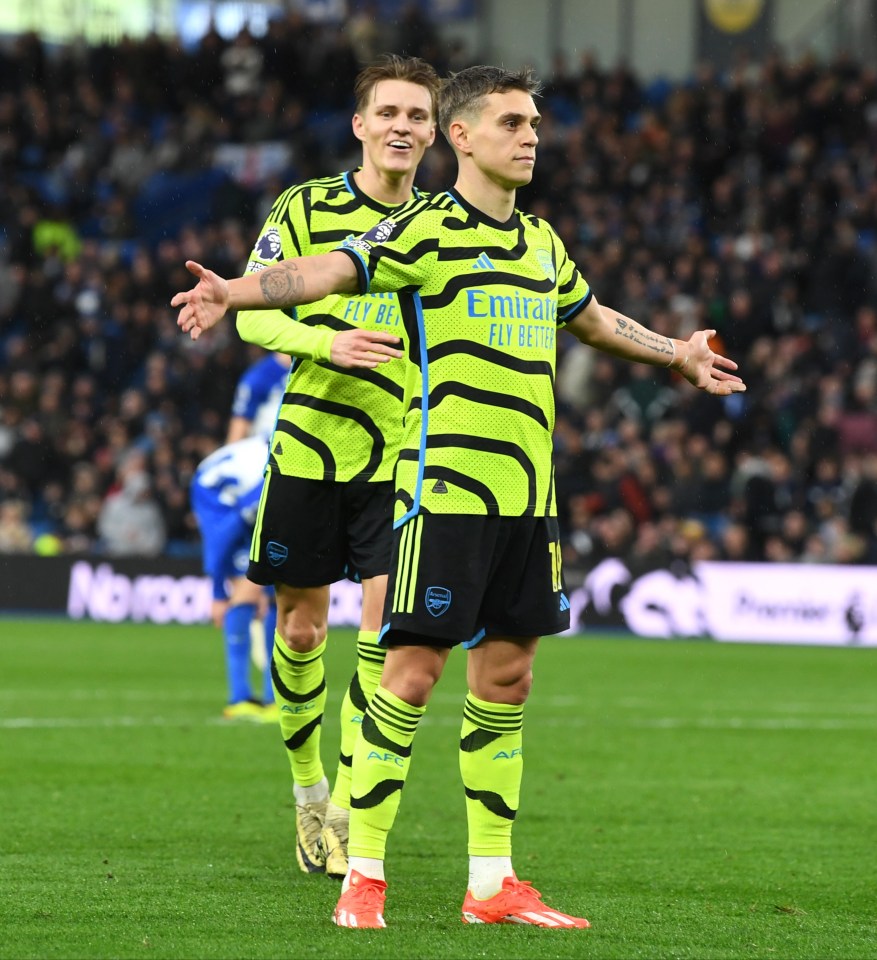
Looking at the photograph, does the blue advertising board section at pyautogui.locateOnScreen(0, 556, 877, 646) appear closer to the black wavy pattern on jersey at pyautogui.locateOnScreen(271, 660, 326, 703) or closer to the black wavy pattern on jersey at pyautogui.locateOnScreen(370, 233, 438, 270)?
the black wavy pattern on jersey at pyautogui.locateOnScreen(271, 660, 326, 703)

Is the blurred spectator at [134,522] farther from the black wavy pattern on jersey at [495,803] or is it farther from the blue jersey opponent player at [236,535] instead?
the black wavy pattern on jersey at [495,803]

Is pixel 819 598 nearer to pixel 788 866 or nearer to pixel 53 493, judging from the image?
pixel 53 493

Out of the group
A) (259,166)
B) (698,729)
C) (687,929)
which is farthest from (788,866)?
(259,166)

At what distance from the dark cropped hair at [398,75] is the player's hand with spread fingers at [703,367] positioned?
1.24 m

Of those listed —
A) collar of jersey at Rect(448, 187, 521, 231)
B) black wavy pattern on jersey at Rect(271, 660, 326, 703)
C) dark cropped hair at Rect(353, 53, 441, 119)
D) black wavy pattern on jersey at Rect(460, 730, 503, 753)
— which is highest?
dark cropped hair at Rect(353, 53, 441, 119)

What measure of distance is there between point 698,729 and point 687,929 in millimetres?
5818

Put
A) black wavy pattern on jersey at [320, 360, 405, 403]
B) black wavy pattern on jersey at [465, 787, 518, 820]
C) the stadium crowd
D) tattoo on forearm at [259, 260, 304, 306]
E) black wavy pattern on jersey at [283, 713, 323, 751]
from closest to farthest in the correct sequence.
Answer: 1. tattoo on forearm at [259, 260, 304, 306]
2. black wavy pattern on jersey at [465, 787, 518, 820]
3. black wavy pattern on jersey at [320, 360, 405, 403]
4. black wavy pattern on jersey at [283, 713, 323, 751]
5. the stadium crowd

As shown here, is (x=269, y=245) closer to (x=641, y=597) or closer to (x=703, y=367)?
(x=703, y=367)

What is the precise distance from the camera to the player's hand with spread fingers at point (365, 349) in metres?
4.62

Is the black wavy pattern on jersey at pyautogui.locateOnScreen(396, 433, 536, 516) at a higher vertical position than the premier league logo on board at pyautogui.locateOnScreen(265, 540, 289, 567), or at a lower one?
higher

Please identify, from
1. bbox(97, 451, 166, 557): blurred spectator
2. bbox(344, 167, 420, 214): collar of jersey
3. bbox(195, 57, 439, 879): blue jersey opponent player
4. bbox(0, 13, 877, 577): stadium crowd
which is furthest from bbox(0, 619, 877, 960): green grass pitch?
bbox(97, 451, 166, 557): blurred spectator

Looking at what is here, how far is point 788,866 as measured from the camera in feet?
19.5

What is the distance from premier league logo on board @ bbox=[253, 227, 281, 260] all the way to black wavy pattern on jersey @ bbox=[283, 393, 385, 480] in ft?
1.61

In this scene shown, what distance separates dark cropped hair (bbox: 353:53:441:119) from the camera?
5824 mm
